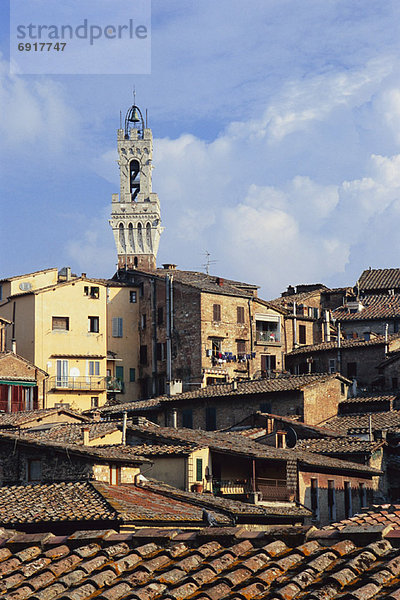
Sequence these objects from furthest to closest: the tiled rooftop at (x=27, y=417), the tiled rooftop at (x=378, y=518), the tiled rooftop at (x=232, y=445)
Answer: the tiled rooftop at (x=27, y=417), the tiled rooftop at (x=232, y=445), the tiled rooftop at (x=378, y=518)

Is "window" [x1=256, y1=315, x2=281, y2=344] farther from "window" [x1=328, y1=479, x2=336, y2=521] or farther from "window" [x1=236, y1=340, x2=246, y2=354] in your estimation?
"window" [x1=328, y1=479, x2=336, y2=521]

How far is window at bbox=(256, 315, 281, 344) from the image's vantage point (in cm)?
7131

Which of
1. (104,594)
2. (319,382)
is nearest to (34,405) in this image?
(319,382)

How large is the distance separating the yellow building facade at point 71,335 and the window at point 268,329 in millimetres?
9002

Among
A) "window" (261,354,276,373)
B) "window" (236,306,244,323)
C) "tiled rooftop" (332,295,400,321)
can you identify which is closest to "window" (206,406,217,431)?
"window" (236,306,244,323)

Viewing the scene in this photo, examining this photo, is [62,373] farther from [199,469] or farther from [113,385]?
[199,469]

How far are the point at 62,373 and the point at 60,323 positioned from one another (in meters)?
3.35

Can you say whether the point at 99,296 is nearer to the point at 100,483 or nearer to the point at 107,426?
the point at 107,426

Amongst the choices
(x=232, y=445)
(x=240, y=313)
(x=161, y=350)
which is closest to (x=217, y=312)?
(x=240, y=313)

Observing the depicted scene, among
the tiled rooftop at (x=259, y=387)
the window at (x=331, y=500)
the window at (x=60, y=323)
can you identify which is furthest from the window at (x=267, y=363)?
the window at (x=331, y=500)

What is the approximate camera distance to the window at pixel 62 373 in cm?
6806

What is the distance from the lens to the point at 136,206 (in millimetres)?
103500

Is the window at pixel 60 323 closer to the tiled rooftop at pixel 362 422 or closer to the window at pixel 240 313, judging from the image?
the window at pixel 240 313

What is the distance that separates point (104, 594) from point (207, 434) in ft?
101
